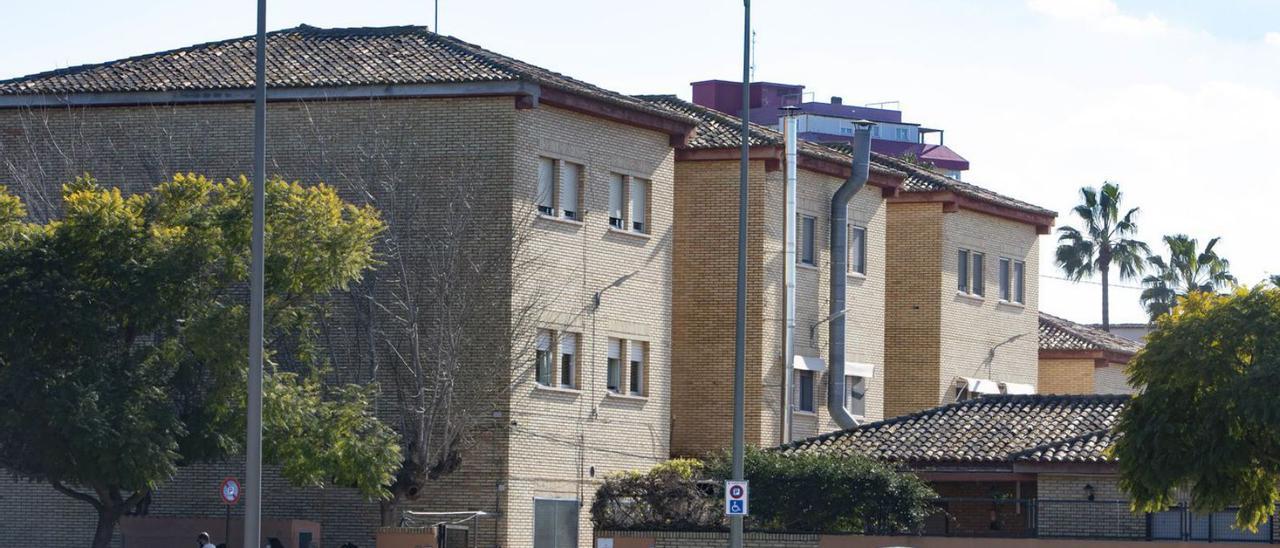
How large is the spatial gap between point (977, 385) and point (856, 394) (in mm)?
6415

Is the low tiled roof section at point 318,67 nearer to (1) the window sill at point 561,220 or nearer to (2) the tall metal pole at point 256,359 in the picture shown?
(1) the window sill at point 561,220

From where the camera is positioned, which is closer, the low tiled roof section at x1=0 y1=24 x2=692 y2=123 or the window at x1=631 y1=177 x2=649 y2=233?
the low tiled roof section at x1=0 y1=24 x2=692 y2=123

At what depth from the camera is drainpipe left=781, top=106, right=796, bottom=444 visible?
155ft

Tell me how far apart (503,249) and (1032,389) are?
24.3 metres

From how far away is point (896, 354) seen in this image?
56469 mm

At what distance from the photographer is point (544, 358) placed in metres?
42.2

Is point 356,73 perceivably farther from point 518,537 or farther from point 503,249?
point 518,537

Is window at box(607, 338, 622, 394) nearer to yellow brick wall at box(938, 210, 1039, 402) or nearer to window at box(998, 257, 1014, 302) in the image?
yellow brick wall at box(938, 210, 1039, 402)

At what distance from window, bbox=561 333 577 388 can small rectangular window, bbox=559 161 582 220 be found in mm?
2381

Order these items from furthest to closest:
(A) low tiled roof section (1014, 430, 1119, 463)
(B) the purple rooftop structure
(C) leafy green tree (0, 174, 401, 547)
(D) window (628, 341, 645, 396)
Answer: (B) the purple rooftop structure → (D) window (628, 341, 645, 396) → (A) low tiled roof section (1014, 430, 1119, 463) → (C) leafy green tree (0, 174, 401, 547)

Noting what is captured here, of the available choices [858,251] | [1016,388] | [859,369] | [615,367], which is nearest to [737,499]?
[615,367]

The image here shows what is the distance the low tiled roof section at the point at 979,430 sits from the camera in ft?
138

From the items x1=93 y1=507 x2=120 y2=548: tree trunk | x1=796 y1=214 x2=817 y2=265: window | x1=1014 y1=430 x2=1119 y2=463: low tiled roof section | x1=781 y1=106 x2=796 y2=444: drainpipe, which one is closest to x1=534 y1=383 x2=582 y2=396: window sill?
x1=781 y1=106 x2=796 y2=444: drainpipe

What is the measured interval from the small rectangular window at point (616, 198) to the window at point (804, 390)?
7608 mm
